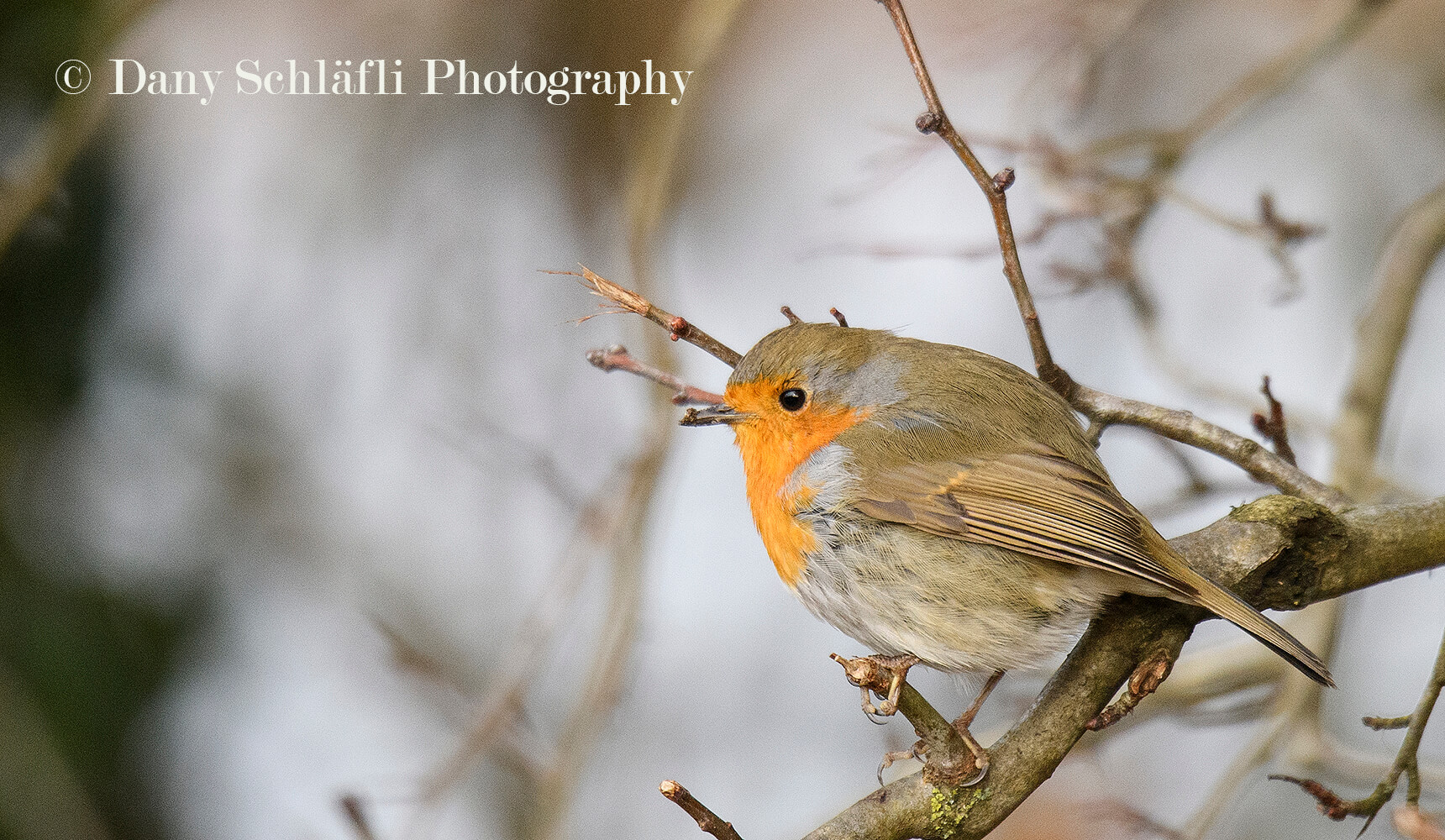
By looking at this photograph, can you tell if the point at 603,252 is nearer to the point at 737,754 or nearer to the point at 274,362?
the point at 274,362

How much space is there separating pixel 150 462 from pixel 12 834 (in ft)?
3.93

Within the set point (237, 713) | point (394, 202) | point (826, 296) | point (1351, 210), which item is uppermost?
point (1351, 210)

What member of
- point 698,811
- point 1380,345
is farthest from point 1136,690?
point 1380,345

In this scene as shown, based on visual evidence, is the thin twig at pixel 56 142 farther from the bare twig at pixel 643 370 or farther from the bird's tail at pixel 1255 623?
the bird's tail at pixel 1255 623

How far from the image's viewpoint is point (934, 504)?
206 cm

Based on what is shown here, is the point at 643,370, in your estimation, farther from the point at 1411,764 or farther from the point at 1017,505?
the point at 1411,764

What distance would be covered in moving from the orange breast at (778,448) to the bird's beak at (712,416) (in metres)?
0.03

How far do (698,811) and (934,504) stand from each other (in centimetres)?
80

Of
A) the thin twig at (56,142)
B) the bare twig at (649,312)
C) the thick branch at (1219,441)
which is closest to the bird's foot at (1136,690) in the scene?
the thick branch at (1219,441)

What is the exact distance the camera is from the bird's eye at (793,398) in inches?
88.2

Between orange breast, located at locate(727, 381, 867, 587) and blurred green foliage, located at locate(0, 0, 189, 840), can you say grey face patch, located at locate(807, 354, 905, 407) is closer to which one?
orange breast, located at locate(727, 381, 867, 587)

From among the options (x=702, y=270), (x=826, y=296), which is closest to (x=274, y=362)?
(x=702, y=270)

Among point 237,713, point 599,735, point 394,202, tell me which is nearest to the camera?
point 599,735

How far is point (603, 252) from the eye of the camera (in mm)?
4547
